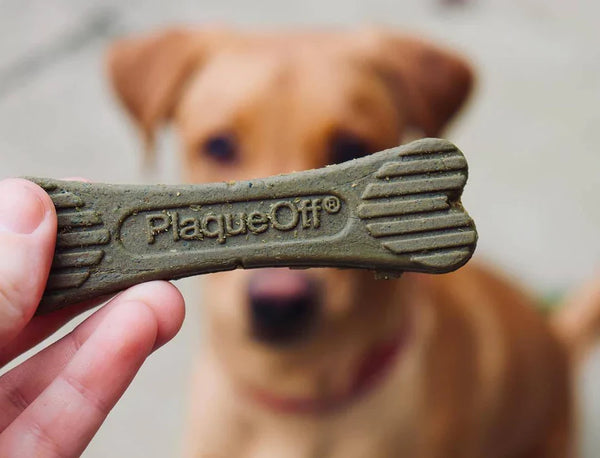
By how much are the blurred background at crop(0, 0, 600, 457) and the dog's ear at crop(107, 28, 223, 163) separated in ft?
2.65

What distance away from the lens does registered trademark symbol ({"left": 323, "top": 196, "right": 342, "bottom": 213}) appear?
932 millimetres

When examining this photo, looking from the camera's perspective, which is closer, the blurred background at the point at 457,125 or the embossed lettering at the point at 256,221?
the embossed lettering at the point at 256,221

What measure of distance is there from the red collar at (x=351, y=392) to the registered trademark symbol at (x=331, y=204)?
694 millimetres

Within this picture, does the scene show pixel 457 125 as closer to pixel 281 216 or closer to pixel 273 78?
pixel 273 78

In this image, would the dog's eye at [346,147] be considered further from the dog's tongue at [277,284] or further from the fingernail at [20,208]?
the fingernail at [20,208]

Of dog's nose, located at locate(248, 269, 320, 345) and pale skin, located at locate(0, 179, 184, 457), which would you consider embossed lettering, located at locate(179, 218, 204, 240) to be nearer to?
pale skin, located at locate(0, 179, 184, 457)

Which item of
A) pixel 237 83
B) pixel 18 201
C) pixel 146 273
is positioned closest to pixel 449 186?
pixel 146 273

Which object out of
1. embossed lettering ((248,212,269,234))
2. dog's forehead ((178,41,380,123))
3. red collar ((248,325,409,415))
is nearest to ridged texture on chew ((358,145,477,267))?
embossed lettering ((248,212,269,234))

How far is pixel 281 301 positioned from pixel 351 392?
0.36 m

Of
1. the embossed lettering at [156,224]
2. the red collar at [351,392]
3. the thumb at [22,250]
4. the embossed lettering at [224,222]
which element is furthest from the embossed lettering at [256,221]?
the red collar at [351,392]

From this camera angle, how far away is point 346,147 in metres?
1.42

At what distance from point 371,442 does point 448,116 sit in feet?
2.59

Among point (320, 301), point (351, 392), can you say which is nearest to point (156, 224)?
point (320, 301)

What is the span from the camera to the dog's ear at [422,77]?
5.28 ft
